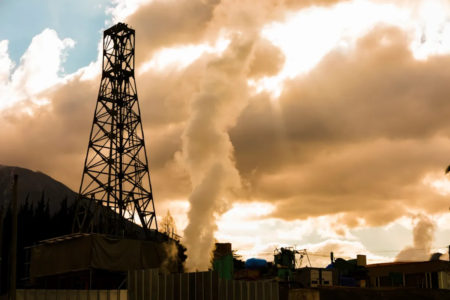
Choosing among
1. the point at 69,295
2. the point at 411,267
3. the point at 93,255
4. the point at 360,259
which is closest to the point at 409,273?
the point at 411,267

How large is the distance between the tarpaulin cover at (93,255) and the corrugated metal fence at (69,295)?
16.3 meters

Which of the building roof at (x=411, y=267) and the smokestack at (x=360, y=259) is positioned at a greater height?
the smokestack at (x=360, y=259)

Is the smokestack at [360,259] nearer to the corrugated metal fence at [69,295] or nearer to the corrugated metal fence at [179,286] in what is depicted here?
the corrugated metal fence at [179,286]

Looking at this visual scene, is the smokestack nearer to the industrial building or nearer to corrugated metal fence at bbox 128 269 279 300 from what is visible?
the industrial building

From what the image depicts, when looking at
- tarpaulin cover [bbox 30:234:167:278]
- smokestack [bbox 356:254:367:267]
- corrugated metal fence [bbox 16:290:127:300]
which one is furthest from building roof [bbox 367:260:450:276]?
corrugated metal fence [bbox 16:290:127:300]

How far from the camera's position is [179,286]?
37.1m

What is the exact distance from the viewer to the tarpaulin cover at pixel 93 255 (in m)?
53.6

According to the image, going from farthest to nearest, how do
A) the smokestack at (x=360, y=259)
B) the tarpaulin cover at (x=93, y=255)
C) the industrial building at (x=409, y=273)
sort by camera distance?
the industrial building at (x=409, y=273) → the smokestack at (x=360, y=259) → the tarpaulin cover at (x=93, y=255)

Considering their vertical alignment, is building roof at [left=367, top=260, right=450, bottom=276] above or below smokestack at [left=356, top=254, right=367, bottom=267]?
below

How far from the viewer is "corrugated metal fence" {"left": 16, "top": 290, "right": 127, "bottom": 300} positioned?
115 ft

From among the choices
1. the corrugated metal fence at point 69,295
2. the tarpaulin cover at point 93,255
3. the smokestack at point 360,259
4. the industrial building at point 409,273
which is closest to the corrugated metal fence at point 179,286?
the corrugated metal fence at point 69,295

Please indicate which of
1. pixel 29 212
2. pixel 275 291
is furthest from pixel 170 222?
pixel 275 291

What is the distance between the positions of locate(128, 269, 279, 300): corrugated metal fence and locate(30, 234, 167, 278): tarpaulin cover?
1684cm

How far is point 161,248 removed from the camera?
195 ft
